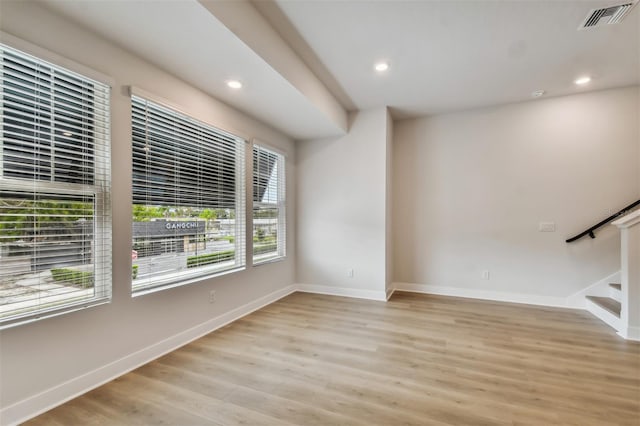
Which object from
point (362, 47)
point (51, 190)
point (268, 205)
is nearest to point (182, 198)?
point (51, 190)

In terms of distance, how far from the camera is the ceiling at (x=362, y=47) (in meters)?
2.01

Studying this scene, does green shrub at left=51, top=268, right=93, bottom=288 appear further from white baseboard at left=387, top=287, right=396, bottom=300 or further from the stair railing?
the stair railing

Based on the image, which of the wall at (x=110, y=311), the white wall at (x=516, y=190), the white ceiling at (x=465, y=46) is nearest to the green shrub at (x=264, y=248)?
the wall at (x=110, y=311)

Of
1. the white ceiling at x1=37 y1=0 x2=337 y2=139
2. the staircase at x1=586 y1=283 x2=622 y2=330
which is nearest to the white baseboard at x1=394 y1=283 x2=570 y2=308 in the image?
the staircase at x1=586 y1=283 x2=622 y2=330

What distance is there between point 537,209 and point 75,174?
5194mm

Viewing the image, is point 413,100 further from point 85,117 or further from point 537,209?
point 85,117

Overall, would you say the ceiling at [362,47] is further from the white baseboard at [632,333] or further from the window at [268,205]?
the white baseboard at [632,333]

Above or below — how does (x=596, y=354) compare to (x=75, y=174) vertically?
below

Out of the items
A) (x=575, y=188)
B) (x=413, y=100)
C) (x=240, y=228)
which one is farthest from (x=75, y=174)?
(x=575, y=188)

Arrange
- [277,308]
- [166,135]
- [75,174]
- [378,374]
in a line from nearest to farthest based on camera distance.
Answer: [75,174], [378,374], [166,135], [277,308]

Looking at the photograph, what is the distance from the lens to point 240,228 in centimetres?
358

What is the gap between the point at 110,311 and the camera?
2148mm

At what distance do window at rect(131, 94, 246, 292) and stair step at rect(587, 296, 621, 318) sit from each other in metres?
4.34

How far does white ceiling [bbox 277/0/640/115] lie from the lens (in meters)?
2.26
